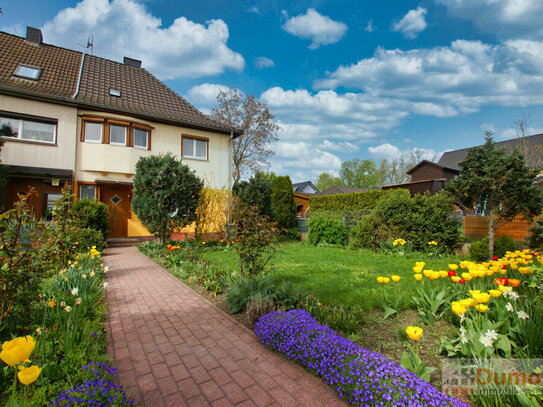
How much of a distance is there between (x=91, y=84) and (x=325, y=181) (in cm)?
5929

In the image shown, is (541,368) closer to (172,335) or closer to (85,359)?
(172,335)

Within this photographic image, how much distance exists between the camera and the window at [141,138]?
42.4ft

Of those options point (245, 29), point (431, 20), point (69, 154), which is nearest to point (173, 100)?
point (69, 154)

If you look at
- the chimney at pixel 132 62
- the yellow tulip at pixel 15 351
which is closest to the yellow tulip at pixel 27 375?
the yellow tulip at pixel 15 351

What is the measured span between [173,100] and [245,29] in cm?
762

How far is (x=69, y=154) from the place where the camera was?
37.2 feet

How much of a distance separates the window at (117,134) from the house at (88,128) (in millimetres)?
41

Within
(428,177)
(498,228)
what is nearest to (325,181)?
(428,177)

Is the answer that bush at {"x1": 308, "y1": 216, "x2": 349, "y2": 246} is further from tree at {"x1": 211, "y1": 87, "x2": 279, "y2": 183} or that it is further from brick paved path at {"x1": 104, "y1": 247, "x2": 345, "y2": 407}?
tree at {"x1": 211, "y1": 87, "x2": 279, "y2": 183}

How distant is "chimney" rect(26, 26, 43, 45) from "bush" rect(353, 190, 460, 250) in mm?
18743

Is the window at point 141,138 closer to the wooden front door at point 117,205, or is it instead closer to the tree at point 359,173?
the wooden front door at point 117,205

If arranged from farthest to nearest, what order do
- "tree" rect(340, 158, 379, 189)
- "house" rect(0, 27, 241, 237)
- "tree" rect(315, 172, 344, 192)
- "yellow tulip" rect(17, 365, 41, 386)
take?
"tree" rect(315, 172, 344, 192) → "tree" rect(340, 158, 379, 189) → "house" rect(0, 27, 241, 237) → "yellow tulip" rect(17, 365, 41, 386)

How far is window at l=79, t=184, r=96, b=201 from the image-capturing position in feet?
38.5

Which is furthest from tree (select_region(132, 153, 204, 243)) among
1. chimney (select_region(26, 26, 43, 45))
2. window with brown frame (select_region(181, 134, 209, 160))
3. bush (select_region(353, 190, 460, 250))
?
chimney (select_region(26, 26, 43, 45))
